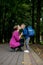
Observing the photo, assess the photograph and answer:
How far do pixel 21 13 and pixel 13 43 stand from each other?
23.7 m

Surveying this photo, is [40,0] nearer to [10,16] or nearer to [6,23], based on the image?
[10,16]

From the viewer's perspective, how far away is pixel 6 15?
41812 mm

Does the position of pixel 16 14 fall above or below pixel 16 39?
below

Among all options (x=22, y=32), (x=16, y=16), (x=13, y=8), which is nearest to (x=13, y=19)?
(x=16, y=16)

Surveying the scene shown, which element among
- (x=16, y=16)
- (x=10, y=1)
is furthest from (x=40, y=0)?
(x=16, y=16)

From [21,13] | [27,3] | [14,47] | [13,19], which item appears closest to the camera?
[14,47]

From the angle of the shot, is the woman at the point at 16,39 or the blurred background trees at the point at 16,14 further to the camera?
the blurred background trees at the point at 16,14

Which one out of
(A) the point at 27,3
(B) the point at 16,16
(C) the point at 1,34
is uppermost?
(A) the point at 27,3

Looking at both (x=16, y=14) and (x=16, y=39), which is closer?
(x=16, y=39)

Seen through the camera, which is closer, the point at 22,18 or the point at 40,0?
the point at 40,0

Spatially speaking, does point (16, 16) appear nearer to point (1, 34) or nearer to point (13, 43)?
→ point (1, 34)

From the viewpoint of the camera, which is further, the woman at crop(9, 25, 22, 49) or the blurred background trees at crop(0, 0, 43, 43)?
the blurred background trees at crop(0, 0, 43, 43)

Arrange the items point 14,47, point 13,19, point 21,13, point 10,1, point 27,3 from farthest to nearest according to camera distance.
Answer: point 13,19 → point 21,13 → point 10,1 → point 27,3 → point 14,47

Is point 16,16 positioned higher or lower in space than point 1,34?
higher
